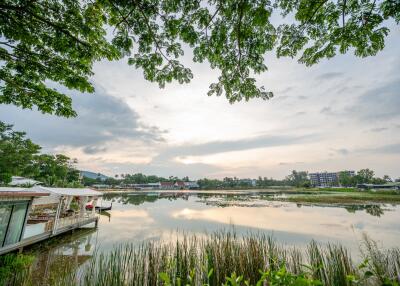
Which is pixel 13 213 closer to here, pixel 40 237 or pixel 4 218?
pixel 4 218

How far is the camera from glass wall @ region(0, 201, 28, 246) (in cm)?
674

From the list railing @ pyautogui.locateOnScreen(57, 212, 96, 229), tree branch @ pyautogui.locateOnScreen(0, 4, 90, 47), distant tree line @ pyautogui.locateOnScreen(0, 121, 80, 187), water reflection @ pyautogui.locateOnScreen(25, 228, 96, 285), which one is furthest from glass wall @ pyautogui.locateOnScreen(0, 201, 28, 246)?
distant tree line @ pyautogui.locateOnScreen(0, 121, 80, 187)

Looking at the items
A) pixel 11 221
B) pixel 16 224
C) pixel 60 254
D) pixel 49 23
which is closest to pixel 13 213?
pixel 11 221

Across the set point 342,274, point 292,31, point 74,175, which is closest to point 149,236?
point 342,274

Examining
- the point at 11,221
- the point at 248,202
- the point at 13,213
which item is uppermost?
the point at 13,213

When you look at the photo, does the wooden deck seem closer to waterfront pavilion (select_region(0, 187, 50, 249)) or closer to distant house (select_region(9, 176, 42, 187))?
waterfront pavilion (select_region(0, 187, 50, 249))

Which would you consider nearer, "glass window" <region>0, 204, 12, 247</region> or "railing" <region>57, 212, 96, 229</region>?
"glass window" <region>0, 204, 12, 247</region>

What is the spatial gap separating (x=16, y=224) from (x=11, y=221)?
1.18ft

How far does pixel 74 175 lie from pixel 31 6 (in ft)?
116

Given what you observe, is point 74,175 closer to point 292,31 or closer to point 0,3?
point 0,3

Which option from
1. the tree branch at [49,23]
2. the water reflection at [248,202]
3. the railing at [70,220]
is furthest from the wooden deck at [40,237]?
the water reflection at [248,202]

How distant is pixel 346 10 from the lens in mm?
3283

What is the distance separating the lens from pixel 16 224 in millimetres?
7363

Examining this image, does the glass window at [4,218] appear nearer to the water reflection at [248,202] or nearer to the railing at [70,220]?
the railing at [70,220]
